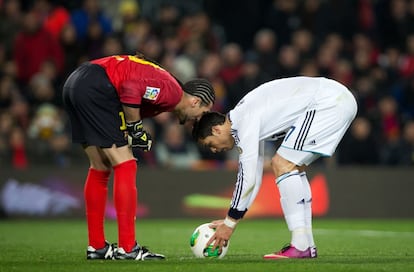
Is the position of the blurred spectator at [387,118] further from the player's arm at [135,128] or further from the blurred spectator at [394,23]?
the player's arm at [135,128]

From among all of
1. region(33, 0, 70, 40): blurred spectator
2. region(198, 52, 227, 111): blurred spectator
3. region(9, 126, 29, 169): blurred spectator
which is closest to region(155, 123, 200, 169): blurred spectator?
region(198, 52, 227, 111): blurred spectator

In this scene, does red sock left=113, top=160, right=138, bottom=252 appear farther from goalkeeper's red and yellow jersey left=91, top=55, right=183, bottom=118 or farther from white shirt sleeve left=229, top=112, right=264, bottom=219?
white shirt sleeve left=229, top=112, right=264, bottom=219

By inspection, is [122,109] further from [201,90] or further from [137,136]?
[201,90]

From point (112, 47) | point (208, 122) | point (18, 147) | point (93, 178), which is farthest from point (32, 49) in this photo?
point (208, 122)

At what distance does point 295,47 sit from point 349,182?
→ 10.5ft

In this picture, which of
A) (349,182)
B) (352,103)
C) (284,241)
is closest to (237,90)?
(349,182)

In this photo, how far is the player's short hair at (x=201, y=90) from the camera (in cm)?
917

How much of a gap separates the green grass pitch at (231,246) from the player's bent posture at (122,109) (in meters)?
0.36

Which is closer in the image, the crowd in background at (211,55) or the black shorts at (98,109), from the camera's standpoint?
the black shorts at (98,109)

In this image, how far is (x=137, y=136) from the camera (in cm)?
888

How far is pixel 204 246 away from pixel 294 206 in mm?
876

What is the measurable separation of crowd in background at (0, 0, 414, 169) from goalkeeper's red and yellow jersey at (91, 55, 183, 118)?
764 cm

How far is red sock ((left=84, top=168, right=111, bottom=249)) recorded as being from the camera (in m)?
9.22

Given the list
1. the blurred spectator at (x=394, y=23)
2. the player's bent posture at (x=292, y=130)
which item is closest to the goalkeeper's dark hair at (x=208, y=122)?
the player's bent posture at (x=292, y=130)
